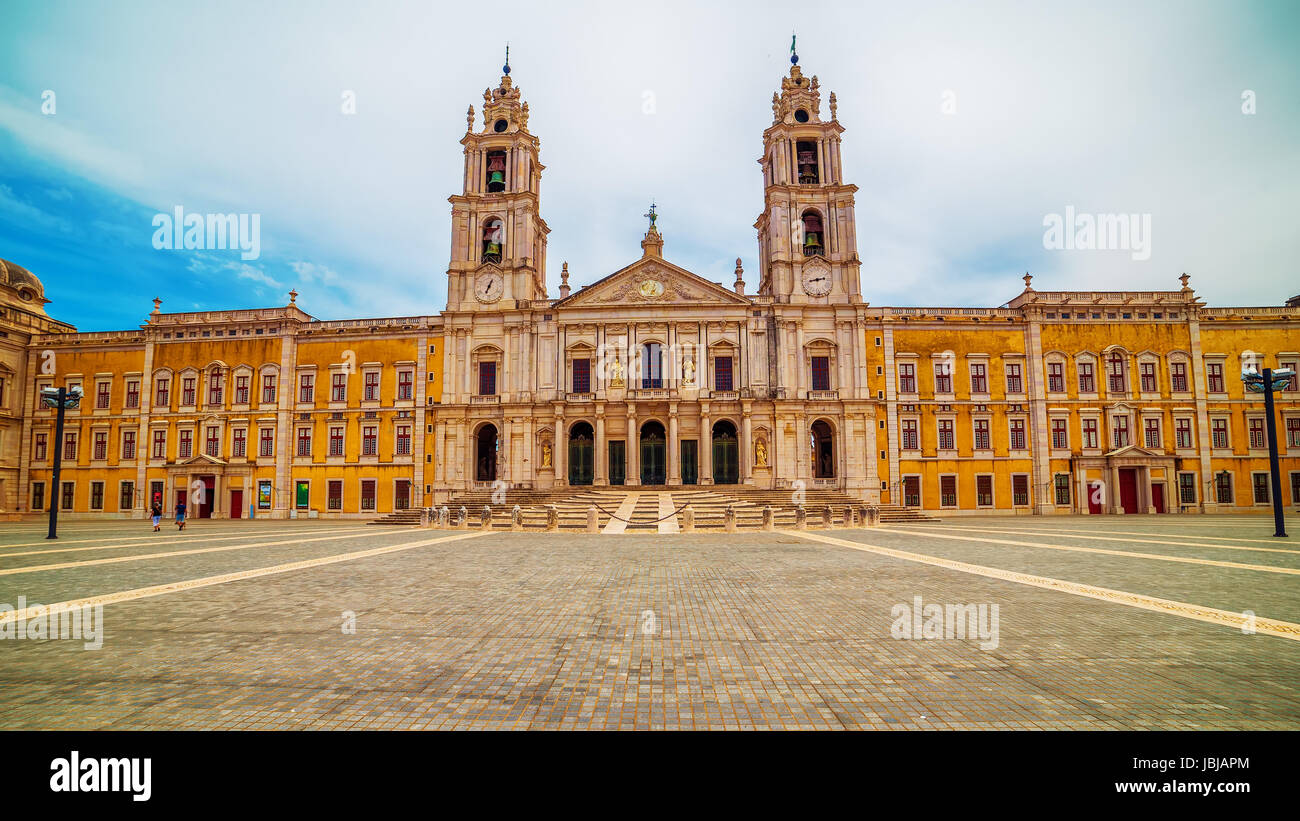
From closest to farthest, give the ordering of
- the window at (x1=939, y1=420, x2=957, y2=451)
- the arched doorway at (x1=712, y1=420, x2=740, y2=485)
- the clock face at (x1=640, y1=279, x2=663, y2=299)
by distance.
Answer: the window at (x1=939, y1=420, x2=957, y2=451) → the arched doorway at (x1=712, y1=420, x2=740, y2=485) → the clock face at (x1=640, y1=279, x2=663, y2=299)

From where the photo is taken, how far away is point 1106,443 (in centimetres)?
3562

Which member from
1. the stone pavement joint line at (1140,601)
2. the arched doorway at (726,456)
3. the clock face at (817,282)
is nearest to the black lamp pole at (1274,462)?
the stone pavement joint line at (1140,601)

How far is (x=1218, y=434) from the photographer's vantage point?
35.8 metres

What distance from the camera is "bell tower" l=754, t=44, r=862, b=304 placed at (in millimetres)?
37906

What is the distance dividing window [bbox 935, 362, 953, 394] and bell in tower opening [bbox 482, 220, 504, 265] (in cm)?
2821

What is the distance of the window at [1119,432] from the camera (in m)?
35.6

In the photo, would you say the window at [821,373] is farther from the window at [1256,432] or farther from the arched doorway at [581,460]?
the window at [1256,432]

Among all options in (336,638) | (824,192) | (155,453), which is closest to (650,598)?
(336,638)

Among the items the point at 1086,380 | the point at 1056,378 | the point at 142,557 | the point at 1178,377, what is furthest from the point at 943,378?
the point at 142,557

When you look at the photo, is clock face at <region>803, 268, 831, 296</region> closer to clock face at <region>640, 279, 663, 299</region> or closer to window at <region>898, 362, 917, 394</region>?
window at <region>898, 362, 917, 394</region>

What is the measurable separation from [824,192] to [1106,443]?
73.9 ft

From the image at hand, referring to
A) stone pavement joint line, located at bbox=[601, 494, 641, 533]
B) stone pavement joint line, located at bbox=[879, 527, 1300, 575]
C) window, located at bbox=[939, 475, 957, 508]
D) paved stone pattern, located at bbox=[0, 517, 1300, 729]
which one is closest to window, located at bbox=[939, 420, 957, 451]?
window, located at bbox=[939, 475, 957, 508]

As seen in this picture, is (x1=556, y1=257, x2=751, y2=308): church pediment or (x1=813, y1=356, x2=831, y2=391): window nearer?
(x1=813, y1=356, x2=831, y2=391): window
